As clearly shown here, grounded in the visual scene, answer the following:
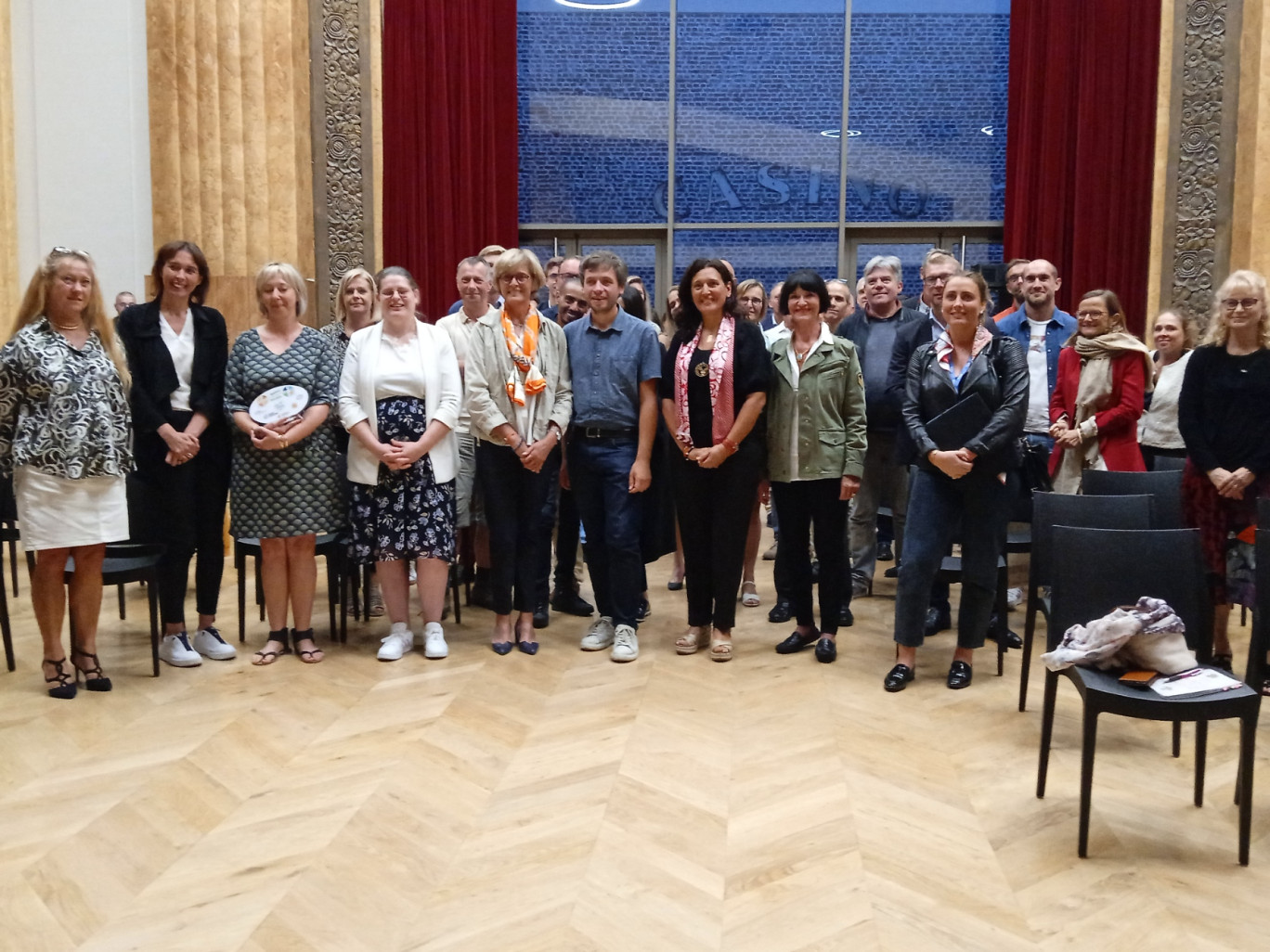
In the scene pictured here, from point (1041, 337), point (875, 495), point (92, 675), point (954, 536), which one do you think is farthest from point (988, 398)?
point (92, 675)

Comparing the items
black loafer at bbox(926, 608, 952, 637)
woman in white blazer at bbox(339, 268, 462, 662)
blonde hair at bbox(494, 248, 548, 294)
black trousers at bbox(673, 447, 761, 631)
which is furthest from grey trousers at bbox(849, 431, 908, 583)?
woman in white blazer at bbox(339, 268, 462, 662)

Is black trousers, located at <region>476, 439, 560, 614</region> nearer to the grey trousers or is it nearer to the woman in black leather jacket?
the woman in black leather jacket

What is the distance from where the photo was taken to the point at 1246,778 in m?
2.64

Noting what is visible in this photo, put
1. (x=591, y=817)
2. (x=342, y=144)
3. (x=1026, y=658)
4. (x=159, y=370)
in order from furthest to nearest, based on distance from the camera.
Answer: (x=342, y=144) → (x=159, y=370) → (x=1026, y=658) → (x=591, y=817)

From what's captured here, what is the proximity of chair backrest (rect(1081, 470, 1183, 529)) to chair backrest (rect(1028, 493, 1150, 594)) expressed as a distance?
0.35 metres

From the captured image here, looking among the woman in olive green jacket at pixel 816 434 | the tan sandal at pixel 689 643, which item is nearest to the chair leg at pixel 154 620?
the tan sandal at pixel 689 643

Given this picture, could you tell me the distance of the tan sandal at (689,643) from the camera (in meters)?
4.54

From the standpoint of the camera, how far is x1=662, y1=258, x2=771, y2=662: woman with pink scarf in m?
4.34

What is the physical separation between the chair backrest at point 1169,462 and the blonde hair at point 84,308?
4400 millimetres

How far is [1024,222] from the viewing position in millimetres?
8117

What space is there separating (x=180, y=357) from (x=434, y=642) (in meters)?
1.49

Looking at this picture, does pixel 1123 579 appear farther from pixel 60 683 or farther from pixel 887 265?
pixel 60 683

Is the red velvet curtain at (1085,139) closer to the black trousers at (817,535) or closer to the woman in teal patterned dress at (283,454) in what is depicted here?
the black trousers at (817,535)

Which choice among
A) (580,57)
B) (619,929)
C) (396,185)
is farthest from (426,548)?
(580,57)
